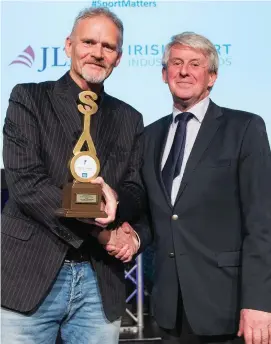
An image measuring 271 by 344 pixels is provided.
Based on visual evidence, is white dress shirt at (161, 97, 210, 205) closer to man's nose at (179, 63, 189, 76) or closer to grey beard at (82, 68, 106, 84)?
man's nose at (179, 63, 189, 76)

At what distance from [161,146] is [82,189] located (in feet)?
1.58

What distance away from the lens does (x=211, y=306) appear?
1842 mm

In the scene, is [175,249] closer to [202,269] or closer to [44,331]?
[202,269]

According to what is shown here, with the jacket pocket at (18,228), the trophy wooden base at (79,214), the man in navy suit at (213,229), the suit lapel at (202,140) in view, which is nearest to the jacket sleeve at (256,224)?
the man in navy suit at (213,229)

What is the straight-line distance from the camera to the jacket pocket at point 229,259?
184 centimetres

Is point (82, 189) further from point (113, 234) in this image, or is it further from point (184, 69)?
point (184, 69)

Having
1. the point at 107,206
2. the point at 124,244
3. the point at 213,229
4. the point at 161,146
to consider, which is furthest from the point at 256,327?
the point at 161,146

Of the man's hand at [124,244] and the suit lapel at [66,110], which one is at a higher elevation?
the suit lapel at [66,110]

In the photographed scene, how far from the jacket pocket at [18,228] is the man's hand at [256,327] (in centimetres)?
71

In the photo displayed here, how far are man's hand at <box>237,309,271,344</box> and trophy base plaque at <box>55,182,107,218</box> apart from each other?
0.55m

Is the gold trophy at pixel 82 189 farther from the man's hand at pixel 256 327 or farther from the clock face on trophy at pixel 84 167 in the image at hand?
the man's hand at pixel 256 327

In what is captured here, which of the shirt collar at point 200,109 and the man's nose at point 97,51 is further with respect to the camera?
the shirt collar at point 200,109

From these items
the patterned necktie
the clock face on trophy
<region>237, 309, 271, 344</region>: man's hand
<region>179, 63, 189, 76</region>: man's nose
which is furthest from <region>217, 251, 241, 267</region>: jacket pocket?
<region>179, 63, 189, 76</region>: man's nose

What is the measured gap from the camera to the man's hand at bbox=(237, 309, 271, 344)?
5.66 feet
